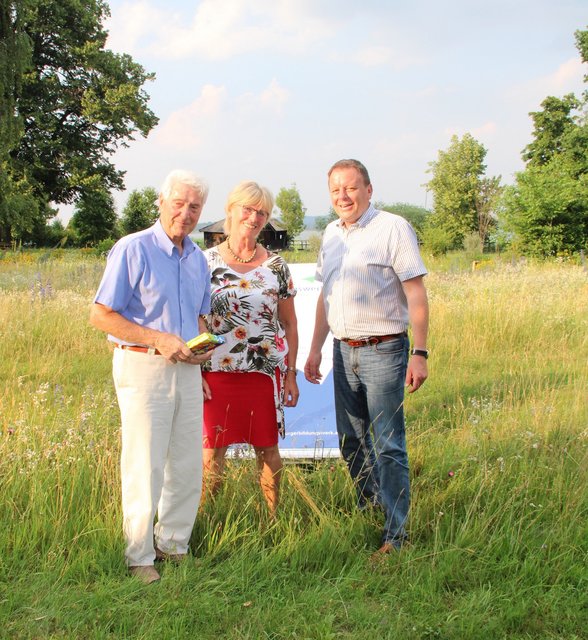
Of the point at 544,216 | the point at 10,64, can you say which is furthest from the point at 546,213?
the point at 10,64

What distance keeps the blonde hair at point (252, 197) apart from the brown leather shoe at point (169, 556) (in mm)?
1733

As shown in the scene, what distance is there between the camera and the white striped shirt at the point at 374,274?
3.22 m

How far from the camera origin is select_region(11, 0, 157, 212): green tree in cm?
3628

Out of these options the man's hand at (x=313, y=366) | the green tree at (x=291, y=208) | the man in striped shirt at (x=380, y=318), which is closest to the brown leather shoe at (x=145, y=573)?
the man in striped shirt at (x=380, y=318)

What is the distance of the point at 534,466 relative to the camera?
393 centimetres

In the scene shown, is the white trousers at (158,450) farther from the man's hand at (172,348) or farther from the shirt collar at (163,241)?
the shirt collar at (163,241)

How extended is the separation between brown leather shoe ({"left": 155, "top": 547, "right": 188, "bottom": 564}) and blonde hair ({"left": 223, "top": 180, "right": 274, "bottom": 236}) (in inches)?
68.2

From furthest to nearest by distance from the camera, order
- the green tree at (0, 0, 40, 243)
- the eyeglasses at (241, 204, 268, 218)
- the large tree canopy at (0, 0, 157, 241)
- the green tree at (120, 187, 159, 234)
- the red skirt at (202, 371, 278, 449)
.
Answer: the green tree at (120, 187, 159, 234), the large tree canopy at (0, 0, 157, 241), the green tree at (0, 0, 40, 243), the red skirt at (202, 371, 278, 449), the eyeglasses at (241, 204, 268, 218)

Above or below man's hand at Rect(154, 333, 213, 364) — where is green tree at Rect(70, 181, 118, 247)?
above

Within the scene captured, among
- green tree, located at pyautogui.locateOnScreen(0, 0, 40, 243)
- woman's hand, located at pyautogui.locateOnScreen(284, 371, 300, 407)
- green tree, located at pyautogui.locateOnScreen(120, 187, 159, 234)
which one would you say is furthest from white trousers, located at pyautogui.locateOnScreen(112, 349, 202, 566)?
green tree, located at pyautogui.locateOnScreen(120, 187, 159, 234)

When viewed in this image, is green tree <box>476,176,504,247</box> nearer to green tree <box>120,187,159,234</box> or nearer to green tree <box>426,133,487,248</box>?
green tree <box>426,133,487,248</box>

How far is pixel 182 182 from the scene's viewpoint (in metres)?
2.93

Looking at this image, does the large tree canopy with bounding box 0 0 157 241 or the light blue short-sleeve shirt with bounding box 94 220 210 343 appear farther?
the large tree canopy with bounding box 0 0 157 241

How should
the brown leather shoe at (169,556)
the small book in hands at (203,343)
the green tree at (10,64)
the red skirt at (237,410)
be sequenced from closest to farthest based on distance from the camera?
1. the small book in hands at (203,343)
2. the brown leather shoe at (169,556)
3. the red skirt at (237,410)
4. the green tree at (10,64)
